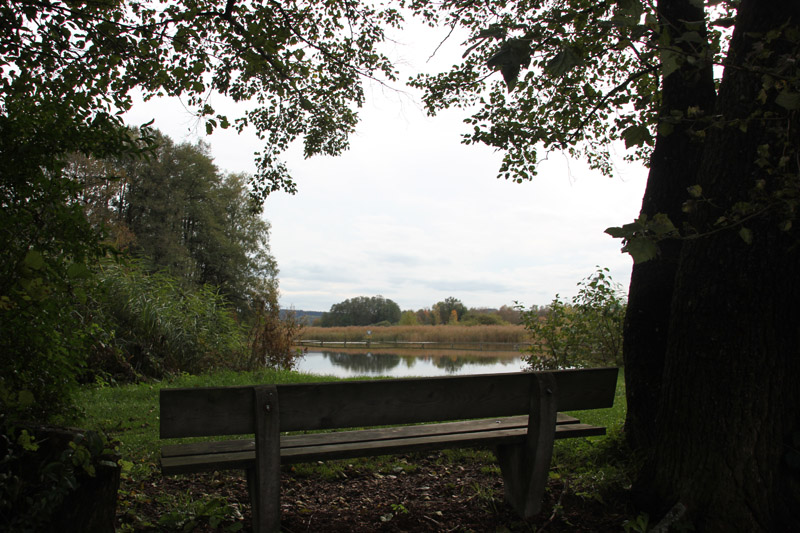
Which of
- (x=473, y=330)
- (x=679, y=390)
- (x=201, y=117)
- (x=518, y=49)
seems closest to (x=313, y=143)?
(x=201, y=117)

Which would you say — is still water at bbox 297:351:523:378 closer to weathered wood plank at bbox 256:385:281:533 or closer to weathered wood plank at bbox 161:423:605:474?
weathered wood plank at bbox 161:423:605:474

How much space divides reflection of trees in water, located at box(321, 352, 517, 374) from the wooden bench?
9780mm

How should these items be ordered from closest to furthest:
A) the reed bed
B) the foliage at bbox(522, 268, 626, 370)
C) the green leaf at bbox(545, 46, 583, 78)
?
the green leaf at bbox(545, 46, 583, 78) < the foliage at bbox(522, 268, 626, 370) < the reed bed

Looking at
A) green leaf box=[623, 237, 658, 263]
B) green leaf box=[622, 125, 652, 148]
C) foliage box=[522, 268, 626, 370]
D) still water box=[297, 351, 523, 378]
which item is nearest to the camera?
green leaf box=[623, 237, 658, 263]

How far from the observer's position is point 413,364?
15.4m

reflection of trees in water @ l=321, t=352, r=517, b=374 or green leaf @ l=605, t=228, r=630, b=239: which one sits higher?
green leaf @ l=605, t=228, r=630, b=239

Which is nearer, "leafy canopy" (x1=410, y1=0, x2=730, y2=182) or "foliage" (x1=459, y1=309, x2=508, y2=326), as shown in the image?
"leafy canopy" (x1=410, y1=0, x2=730, y2=182)

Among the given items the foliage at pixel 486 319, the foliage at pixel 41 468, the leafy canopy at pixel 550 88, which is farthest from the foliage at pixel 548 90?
the foliage at pixel 486 319

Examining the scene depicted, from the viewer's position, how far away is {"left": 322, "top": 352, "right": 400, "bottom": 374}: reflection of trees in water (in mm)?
14036

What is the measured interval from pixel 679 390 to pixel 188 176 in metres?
27.7

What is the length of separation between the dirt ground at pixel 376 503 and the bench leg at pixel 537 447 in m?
0.12

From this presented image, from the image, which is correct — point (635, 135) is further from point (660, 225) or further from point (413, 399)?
point (413, 399)

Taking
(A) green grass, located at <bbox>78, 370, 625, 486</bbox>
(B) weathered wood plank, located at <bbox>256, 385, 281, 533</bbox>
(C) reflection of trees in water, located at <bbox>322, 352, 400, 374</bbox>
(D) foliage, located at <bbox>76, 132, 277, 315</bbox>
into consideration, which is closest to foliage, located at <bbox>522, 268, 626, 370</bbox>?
(A) green grass, located at <bbox>78, 370, 625, 486</bbox>

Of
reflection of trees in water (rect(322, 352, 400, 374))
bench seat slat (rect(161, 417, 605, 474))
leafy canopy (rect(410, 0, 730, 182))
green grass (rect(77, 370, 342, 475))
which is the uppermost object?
leafy canopy (rect(410, 0, 730, 182))
